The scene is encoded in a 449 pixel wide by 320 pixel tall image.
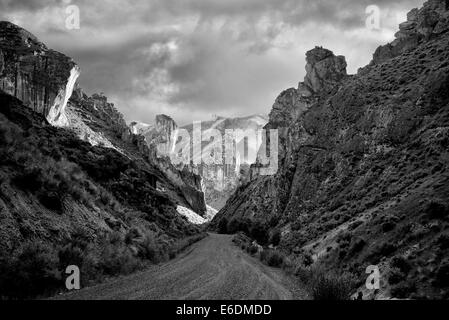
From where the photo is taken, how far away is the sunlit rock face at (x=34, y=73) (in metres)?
90.2

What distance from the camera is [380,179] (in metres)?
41.6

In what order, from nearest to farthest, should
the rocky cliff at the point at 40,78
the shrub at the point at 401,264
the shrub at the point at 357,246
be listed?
the shrub at the point at 401,264 < the shrub at the point at 357,246 < the rocky cliff at the point at 40,78

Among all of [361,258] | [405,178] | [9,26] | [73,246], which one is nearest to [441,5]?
[405,178]

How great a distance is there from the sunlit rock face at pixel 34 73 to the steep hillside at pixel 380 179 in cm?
5360

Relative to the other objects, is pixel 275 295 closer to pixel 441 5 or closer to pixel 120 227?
pixel 120 227

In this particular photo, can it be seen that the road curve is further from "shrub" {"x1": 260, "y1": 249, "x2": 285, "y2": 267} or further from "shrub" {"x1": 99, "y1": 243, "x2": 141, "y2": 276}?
"shrub" {"x1": 260, "y1": 249, "x2": 285, "y2": 267}

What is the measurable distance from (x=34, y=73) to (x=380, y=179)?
8425 cm

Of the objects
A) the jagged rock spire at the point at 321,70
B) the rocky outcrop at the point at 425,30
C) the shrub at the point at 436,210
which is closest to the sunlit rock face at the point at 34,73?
the jagged rock spire at the point at 321,70

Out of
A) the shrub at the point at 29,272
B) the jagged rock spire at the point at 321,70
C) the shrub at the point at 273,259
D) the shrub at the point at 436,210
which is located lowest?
the shrub at the point at 273,259

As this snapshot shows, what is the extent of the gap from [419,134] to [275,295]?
120ft

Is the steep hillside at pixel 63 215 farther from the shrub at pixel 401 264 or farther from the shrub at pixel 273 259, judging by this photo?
the shrub at pixel 401 264

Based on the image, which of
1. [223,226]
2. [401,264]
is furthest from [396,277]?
[223,226]

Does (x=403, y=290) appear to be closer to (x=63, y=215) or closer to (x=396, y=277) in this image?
(x=396, y=277)

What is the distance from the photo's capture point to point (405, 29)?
94.1m
